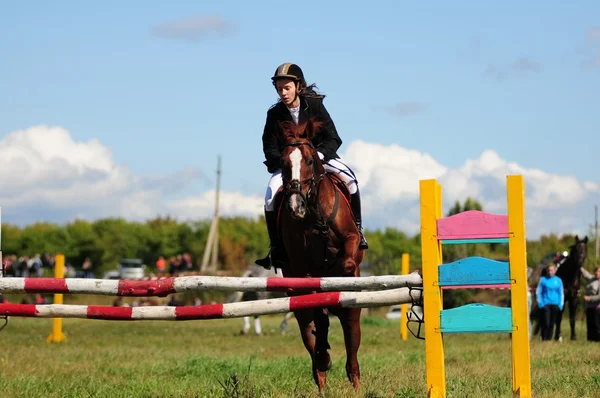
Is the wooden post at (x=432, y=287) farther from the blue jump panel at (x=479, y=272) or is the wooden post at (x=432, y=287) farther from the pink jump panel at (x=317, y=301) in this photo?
the pink jump panel at (x=317, y=301)

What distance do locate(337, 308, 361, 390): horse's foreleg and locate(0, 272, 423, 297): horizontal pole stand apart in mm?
1890

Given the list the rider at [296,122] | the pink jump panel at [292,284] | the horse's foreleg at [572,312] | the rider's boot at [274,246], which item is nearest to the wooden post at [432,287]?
the pink jump panel at [292,284]

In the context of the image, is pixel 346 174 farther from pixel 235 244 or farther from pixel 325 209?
pixel 235 244

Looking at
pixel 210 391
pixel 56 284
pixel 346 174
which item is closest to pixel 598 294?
pixel 346 174

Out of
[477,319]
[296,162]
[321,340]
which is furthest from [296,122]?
[477,319]

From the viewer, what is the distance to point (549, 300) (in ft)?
72.2

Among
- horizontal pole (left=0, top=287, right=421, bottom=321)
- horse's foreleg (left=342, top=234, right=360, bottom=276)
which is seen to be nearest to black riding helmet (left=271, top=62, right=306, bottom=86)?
horse's foreleg (left=342, top=234, right=360, bottom=276)

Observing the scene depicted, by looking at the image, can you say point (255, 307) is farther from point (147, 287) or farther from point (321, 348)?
→ point (321, 348)

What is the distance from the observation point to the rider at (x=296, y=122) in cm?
916

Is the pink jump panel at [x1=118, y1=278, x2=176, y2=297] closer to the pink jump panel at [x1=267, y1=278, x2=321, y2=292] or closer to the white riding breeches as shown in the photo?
the pink jump panel at [x1=267, y1=278, x2=321, y2=292]

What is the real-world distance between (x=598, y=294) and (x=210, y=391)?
15.3m

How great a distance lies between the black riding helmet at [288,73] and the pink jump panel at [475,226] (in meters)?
3.07

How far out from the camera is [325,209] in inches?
350

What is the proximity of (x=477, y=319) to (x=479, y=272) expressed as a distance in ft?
1.10
